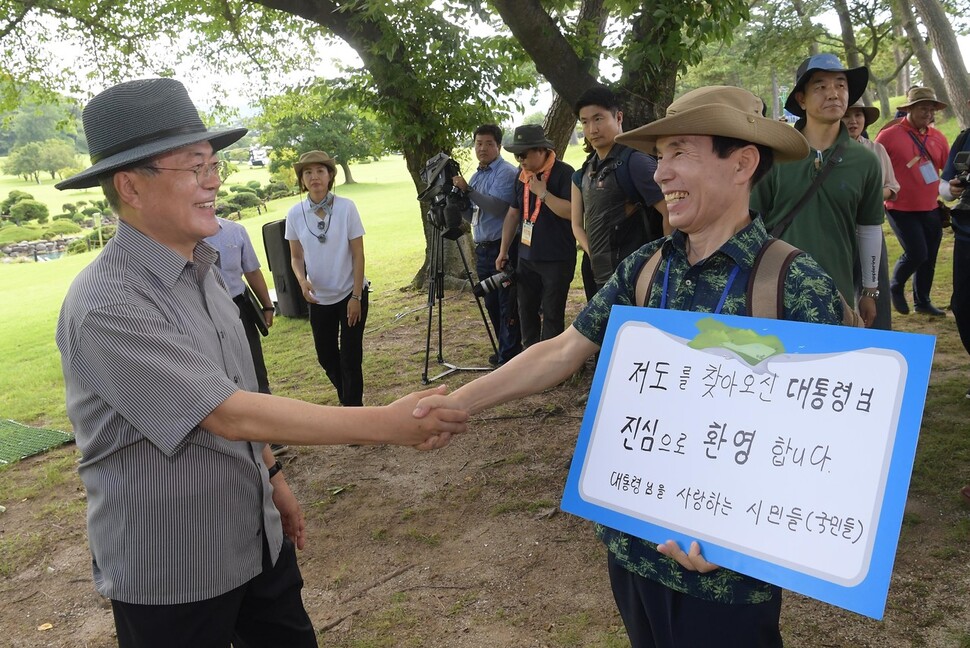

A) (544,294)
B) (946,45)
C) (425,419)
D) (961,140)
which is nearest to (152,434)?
(425,419)

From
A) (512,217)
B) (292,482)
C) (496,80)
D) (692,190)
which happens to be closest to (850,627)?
(692,190)

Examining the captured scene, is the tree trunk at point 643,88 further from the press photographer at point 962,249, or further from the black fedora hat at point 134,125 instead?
the black fedora hat at point 134,125

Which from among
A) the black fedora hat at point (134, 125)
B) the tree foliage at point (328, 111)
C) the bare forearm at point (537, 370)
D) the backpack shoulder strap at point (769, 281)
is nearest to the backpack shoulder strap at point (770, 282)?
the backpack shoulder strap at point (769, 281)

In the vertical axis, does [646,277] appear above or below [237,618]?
above

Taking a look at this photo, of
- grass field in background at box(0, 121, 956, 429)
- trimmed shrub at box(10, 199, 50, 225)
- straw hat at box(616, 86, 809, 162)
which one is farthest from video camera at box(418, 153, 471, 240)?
trimmed shrub at box(10, 199, 50, 225)

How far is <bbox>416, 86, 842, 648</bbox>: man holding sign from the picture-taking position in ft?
5.28

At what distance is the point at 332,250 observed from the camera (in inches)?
208

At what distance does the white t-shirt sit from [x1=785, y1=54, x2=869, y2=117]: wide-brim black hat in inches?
118

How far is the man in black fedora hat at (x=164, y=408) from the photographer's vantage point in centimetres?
168

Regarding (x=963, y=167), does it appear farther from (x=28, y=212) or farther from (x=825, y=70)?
(x=28, y=212)

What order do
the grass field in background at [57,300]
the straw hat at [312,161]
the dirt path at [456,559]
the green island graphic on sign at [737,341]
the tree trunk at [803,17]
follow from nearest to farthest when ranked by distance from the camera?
the green island graphic on sign at [737,341] → the dirt path at [456,559] → the straw hat at [312,161] → the grass field in background at [57,300] → the tree trunk at [803,17]

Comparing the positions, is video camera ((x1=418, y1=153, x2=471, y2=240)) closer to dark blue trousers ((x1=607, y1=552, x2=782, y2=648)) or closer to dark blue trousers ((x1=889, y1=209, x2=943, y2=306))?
dark blue trousers ((x1=889, y1=209, x2=943, y2=306))

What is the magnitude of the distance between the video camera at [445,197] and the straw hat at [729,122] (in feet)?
14.4

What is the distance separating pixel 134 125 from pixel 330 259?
3.45 metres
